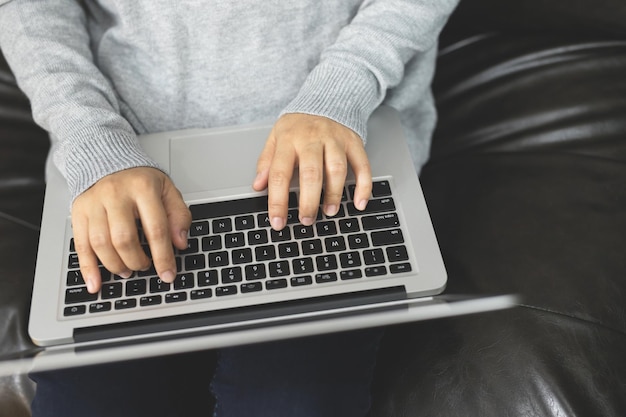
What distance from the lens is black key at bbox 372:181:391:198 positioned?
2.23ft

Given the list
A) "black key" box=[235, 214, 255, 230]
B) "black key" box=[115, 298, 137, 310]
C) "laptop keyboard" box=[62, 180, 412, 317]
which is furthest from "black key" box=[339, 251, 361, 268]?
"black key" box=[115, 298, 137, 310]

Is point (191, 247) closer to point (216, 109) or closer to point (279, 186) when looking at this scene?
point (279, 186)

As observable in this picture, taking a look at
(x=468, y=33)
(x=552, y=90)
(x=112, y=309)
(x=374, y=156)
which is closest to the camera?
(x=112, y=309)

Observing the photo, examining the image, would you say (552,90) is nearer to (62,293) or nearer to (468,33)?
(468,33)

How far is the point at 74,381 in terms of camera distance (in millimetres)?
653

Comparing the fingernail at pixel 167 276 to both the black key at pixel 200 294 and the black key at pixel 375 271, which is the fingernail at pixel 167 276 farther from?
the black key at pixel 375 271

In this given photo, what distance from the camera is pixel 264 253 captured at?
64 cm

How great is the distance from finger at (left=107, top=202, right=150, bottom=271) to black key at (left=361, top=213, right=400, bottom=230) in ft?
0.74

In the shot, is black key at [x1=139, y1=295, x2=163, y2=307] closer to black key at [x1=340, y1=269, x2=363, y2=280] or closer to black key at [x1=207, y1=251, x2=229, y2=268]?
black key at [x1=207, y1=251, x2=229, y2=268]

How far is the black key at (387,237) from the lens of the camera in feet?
2.12

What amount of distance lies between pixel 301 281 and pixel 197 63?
31 centimetres

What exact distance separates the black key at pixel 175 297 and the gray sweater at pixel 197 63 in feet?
0.49

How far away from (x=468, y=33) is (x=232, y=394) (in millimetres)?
678

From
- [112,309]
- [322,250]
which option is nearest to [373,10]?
[322,250]
